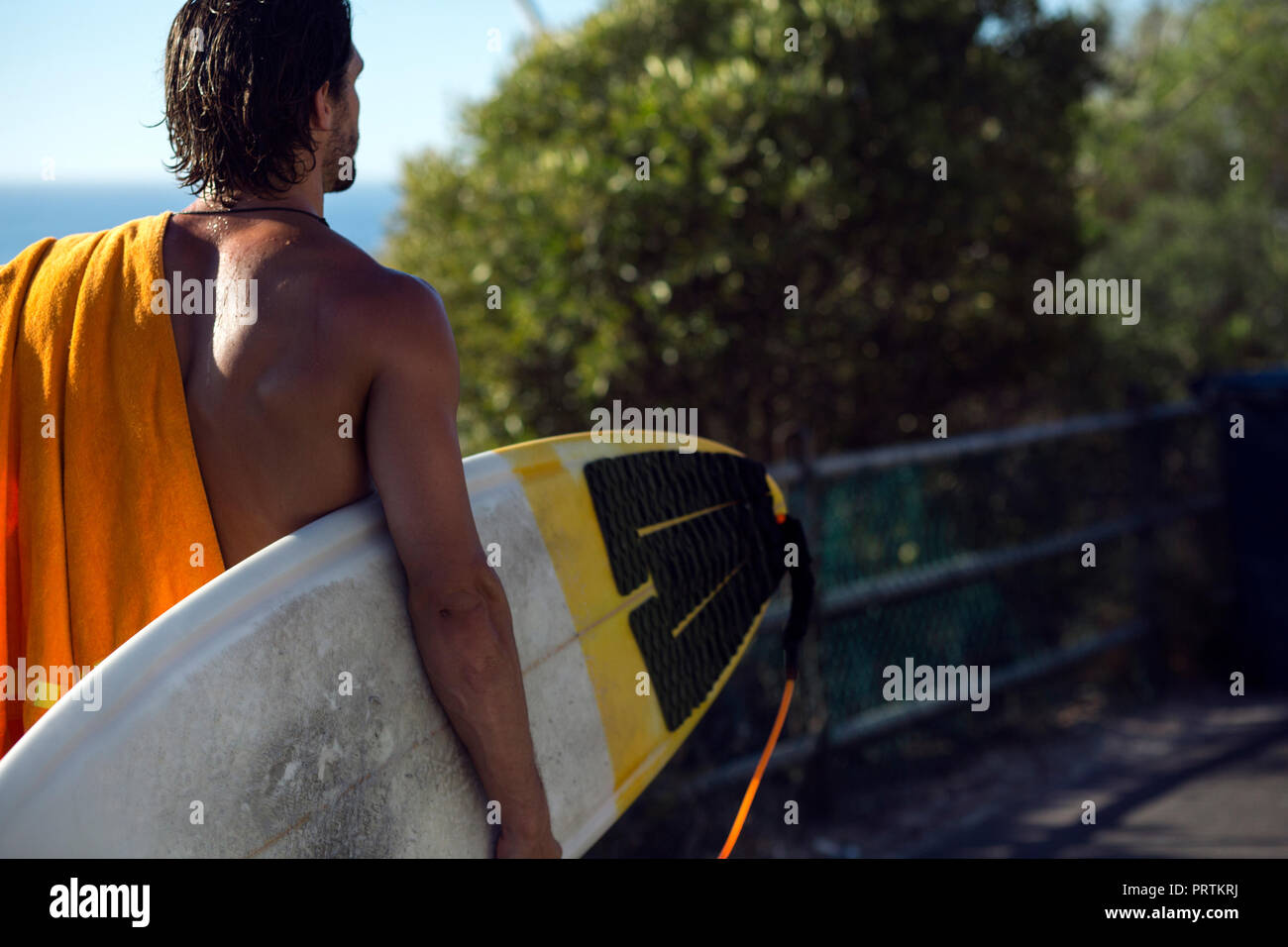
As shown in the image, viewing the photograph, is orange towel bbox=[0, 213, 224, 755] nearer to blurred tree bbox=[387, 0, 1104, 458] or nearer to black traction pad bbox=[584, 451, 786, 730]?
black traction pad bbox=[584, 451, 786, 730]

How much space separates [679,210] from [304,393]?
306cm

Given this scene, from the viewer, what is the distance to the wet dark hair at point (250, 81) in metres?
1.72

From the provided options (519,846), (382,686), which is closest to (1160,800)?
(519,846)

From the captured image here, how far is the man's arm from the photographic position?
1.67m

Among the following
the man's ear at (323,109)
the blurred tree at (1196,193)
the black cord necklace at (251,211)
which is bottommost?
the black cord necklace at (251,211)

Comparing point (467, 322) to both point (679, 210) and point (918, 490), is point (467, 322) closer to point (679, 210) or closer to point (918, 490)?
point (679, 210)

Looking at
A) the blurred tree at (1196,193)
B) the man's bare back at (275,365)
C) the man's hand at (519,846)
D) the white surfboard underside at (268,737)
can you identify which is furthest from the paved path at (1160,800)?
the man's bare back at (275,365)

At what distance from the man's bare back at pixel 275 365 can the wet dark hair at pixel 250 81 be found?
83 mm

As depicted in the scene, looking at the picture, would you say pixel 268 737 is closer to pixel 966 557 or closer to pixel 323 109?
pixel 323 109

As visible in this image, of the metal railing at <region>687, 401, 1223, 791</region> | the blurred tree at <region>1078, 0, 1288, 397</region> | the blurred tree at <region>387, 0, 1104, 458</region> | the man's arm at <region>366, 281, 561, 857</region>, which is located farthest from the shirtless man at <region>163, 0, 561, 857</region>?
the blurred tree at <region>1078, 0, 1288, 397</region>

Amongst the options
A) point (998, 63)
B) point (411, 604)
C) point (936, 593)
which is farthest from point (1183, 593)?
point (411, 604)

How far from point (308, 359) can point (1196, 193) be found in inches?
397

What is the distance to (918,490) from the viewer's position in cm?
467

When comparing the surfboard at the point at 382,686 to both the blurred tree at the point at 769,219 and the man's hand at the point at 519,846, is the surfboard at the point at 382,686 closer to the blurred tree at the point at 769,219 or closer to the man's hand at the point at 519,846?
the man's hand at the point at 519,846
